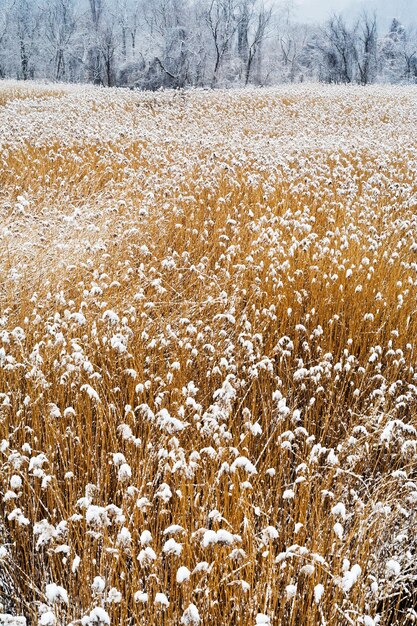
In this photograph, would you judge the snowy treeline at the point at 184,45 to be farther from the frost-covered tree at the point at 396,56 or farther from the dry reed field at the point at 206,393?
the dry reed field at the point at 206,393

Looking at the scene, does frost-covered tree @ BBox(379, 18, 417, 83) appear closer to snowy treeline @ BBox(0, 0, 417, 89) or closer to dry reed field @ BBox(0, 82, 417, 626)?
snowy treeline @ BBox(0, 0, 417, 89)

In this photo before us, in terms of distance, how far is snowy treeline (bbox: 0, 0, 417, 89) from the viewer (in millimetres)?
47969

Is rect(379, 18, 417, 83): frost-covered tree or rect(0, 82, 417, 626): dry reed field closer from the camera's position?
rect(0, 82, 417, 626): dry reed field

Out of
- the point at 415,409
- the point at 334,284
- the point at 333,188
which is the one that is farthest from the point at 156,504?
the point at 333,188

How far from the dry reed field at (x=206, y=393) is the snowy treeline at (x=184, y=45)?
3424cm

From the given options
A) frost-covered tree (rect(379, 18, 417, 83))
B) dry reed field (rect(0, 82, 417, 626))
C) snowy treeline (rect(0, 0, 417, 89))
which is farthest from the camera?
frost-covered tree (rect(379, 18, 417, 83))

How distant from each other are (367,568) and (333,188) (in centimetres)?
592

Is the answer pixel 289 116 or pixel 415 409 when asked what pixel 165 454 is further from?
pixel 289 116

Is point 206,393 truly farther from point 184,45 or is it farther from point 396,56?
point 396,56

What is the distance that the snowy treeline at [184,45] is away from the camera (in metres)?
48.0

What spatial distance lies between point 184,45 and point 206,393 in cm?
4941

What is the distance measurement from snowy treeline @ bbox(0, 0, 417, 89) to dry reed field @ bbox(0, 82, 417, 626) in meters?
34.2

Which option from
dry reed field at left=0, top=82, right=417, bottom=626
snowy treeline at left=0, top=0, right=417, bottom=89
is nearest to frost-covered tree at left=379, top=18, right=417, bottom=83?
snowy treeline at left=0, top=0, right=417, bottom=89

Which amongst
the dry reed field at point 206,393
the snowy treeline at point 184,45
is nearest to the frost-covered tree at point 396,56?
the snowy treeline at point 184,45
